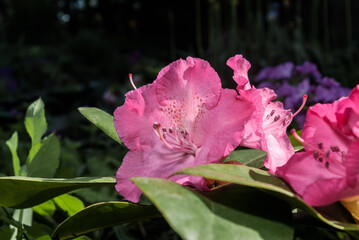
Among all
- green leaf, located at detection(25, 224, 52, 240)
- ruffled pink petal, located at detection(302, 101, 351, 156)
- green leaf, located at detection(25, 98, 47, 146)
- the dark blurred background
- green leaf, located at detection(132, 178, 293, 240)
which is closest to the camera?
green leaf, located at detection(132, 178, 293, 240)

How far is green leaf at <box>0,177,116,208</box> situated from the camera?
0.54 m

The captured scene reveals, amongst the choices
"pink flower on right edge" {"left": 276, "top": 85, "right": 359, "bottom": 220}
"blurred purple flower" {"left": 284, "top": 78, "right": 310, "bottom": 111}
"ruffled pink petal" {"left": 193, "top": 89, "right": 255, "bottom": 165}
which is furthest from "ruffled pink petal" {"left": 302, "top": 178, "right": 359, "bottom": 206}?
"blurred purple flower" {"left": 284, "top": 78, "right": 310, "bottom": 111}

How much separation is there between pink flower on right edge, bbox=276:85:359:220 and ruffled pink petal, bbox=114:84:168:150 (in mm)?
174

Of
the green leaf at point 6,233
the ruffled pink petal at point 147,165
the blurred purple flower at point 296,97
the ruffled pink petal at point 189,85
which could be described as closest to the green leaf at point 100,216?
the ruffled pink petal at point 147,165

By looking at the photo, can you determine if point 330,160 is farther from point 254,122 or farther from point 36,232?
point 36,232

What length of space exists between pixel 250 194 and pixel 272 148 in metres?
0.12

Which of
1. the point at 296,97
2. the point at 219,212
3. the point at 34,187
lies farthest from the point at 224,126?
the point at 296,97

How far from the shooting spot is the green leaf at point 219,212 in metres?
0.38

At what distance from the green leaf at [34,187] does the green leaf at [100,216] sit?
0.13 feet

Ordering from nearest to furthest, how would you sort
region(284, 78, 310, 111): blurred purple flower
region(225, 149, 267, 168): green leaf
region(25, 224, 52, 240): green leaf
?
region(225, 149, 267, 168): green leaf → region(25, 224, 52, 240): green leaf → region(284, 78, 310, 111): blurred purple flower

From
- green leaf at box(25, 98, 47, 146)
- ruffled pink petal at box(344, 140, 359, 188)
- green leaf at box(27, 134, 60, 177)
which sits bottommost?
green leaf at box(27, 134, 60, 177)

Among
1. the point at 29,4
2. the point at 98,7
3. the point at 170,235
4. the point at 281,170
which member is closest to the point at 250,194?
the point at 281,170

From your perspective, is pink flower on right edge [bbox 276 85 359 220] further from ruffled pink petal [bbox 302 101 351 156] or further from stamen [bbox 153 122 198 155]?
stamen [bbox 153 122 198 155]

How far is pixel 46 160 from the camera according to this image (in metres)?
0.82
